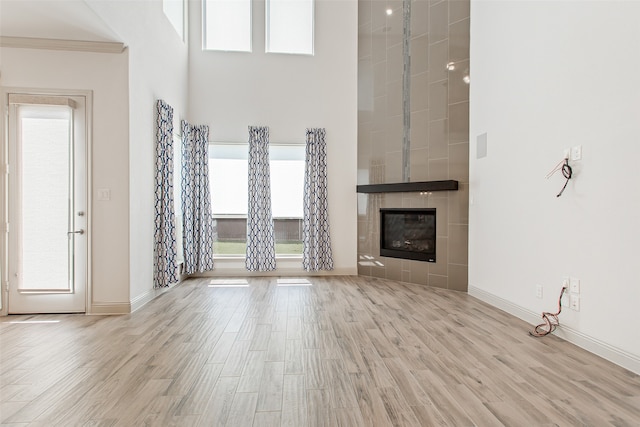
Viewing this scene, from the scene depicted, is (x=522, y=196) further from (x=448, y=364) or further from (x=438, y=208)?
(x=448, y=364)

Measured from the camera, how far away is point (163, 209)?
469cm

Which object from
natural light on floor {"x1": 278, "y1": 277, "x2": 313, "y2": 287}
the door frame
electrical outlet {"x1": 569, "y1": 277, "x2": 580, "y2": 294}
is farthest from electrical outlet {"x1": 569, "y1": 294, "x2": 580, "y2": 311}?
the door frame

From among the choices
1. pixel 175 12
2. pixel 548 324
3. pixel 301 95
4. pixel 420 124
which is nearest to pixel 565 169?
pixel 548 324

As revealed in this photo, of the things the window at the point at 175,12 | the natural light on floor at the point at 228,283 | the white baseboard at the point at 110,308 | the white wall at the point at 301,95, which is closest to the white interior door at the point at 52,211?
the white baseboard at the point at 110,308

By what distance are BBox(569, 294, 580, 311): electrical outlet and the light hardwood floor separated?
321 millimetres

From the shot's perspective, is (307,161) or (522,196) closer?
(522,196)

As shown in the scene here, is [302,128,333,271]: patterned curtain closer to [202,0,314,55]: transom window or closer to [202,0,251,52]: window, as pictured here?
[202,0,314,55]: transom window

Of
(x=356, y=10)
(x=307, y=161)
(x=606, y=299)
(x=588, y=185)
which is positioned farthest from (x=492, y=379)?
(x=356, y=10)

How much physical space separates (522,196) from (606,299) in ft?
4.38

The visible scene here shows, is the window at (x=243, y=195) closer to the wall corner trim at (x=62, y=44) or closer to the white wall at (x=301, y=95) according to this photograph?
the white wall at (x=301, y=95)

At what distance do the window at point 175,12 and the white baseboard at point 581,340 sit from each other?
18.8 feet

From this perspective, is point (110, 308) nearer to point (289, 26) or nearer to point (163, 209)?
point (163, 209)

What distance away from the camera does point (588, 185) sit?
9.81ft

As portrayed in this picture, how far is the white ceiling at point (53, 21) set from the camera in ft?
9.88
